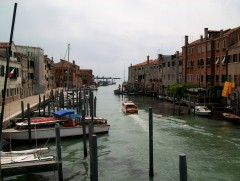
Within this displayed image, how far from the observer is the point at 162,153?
20.8m

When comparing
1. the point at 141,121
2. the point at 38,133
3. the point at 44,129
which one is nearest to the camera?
the point at 38,133

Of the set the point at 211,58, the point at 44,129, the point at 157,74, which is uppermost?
the point at 211,58

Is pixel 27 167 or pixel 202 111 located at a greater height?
pixel 202 111

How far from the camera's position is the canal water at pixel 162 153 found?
16.5 meters

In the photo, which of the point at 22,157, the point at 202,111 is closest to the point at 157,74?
the point at 202,111

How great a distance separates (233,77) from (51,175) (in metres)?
31.4

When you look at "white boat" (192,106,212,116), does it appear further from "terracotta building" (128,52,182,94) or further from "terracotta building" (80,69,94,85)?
"terracotta building" (80,69,94,85)

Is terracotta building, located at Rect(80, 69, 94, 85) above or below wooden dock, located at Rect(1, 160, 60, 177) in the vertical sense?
above

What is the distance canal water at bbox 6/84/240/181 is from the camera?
1647 cm

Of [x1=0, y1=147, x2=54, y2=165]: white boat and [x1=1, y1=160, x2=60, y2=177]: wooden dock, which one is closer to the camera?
[x1=1, y1=160, x2=60, y2=177]: wooden dock

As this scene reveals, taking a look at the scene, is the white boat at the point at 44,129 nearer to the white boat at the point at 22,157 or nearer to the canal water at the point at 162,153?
the canal water at the point at 162,153

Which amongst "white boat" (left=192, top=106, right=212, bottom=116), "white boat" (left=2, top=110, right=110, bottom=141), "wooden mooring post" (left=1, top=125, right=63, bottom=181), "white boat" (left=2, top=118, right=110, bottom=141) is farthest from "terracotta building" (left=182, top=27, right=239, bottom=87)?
"wooden mooring post" (left=1, top=125, right=63, bottom=181)

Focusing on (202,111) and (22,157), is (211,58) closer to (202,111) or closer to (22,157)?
(202,111)

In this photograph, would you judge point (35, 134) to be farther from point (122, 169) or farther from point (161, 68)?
point (161, 68)
